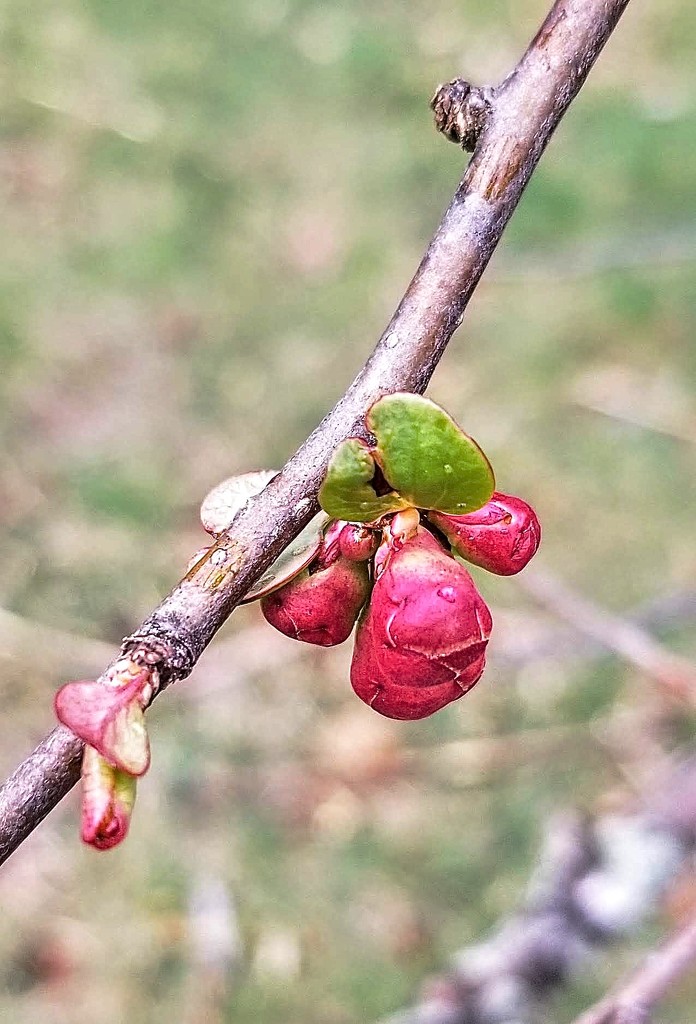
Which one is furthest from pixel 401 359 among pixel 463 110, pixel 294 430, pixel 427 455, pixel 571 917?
pixel 294 430

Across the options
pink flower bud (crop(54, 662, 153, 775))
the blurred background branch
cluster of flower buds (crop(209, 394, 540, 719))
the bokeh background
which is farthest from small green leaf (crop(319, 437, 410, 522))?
the bokeh background

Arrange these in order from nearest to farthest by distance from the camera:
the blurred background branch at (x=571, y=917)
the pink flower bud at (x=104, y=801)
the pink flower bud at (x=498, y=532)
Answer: the pink flower bud at (x=104, y=801)
the pink flower bud at (x=498, y=532)
the blurred background branch at (x=571, y=917)

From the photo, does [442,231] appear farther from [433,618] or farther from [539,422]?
[539,422]

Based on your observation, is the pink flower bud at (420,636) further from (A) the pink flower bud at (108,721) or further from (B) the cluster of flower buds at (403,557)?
(A) the pink flower bud at (108,721)

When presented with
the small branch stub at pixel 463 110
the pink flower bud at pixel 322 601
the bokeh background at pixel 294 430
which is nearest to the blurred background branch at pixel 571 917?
the bokeh background at pixel 294 430

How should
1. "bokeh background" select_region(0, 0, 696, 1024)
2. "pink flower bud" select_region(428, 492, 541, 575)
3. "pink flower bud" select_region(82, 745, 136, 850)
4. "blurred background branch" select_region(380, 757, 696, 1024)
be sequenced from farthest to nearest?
"bokeh background" select_region(0, 0, 696, 1024), "blurred background branch" select_region(380, 757, 696, 1024), "pink flower bud" select_region(428, 492, 541, 575), "pink flower bud" select_region(82, 745, 136, 850)

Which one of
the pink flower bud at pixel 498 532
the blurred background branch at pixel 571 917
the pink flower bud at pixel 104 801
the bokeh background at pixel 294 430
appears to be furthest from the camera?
the bokeh background at pixel 294 430

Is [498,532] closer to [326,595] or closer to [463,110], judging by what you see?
[326,595]

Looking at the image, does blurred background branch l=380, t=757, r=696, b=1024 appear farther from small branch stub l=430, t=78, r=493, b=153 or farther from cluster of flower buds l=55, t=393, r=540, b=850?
small branch stub l=430, t=78, r=493, b=153
